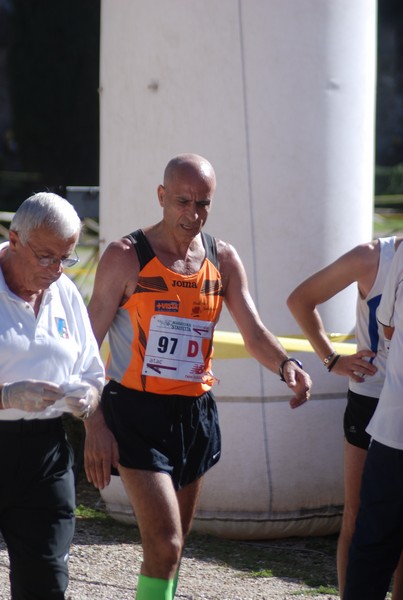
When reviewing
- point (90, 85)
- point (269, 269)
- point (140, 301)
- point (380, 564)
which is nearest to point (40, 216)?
point (140, 301)

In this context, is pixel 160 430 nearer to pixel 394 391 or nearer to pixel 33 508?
pixel 33 508

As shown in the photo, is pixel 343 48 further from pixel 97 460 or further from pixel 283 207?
pixel 97 460

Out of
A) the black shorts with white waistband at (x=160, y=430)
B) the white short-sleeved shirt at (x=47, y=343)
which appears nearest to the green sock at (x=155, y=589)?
the black shorts with white waistband at (x=160, y=430)

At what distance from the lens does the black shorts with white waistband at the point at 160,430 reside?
12.4 ft

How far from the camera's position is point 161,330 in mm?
3826

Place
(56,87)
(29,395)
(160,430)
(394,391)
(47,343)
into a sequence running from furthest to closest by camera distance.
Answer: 1. (56,87)
2. (160,430)
3. (394,391)
4. (47,343)
5. (29,395)

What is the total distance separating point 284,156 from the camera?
5695mm

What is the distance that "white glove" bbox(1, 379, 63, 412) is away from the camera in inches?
116

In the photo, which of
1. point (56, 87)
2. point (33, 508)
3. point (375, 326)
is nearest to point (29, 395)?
point (33, 508)

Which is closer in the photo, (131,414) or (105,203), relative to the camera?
(131,414)

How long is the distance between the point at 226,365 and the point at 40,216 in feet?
9.09

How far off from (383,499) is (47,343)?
3.96ft

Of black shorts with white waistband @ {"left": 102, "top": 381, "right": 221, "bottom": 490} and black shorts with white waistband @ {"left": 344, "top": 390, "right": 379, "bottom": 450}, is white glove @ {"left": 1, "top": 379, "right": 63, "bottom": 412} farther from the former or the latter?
black shorts with white waistband @ {"left": 344, "top": 390, "right": 379, "bottom": 450}

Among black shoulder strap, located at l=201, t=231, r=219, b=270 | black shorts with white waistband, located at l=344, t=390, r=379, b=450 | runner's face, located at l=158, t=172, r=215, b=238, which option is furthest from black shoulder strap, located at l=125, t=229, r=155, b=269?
→ black shorts with white waistband, located at l=344, t=390, r=379, b=450
